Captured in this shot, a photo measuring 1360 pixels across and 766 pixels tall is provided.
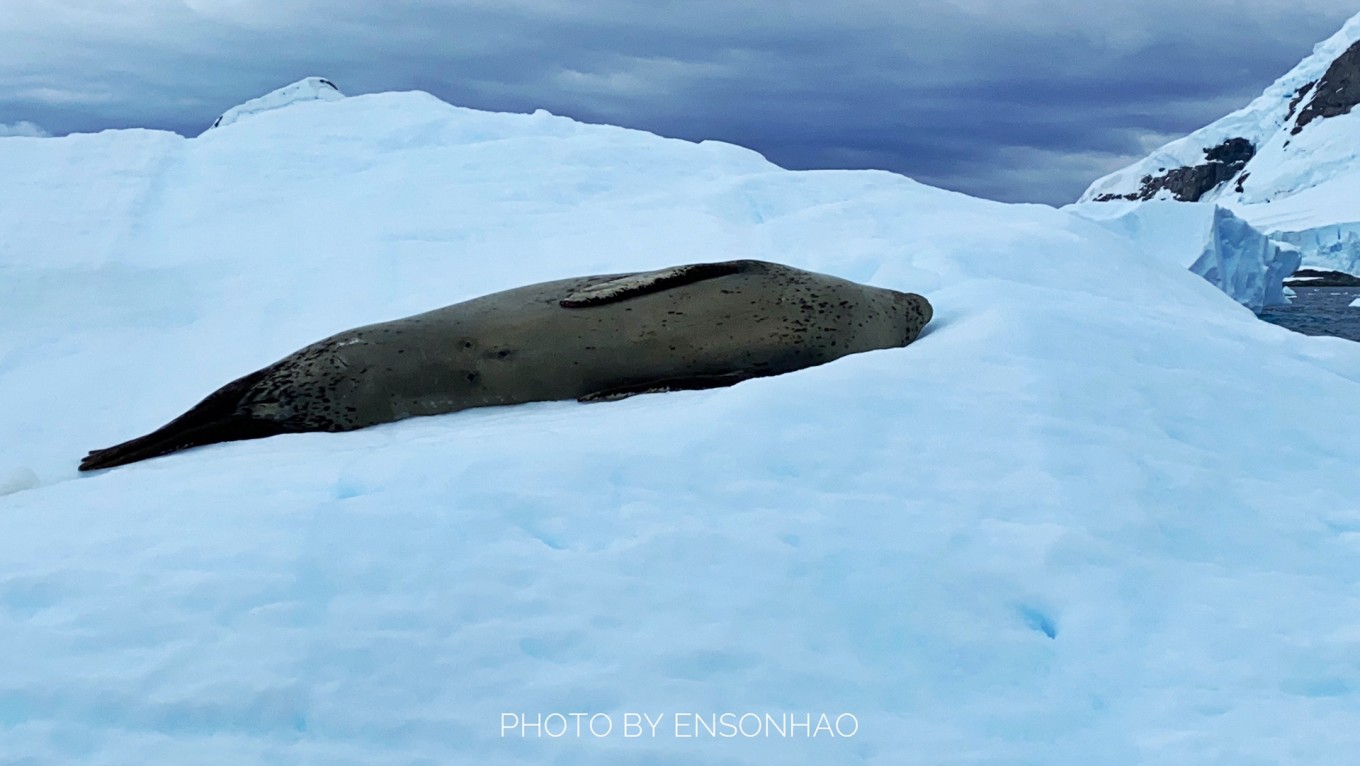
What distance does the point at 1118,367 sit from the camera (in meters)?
3.39

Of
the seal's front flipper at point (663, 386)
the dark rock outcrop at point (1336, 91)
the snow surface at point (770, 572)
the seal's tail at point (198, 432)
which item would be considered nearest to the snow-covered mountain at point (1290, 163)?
the dark rock outcrop at point (1336, 91)

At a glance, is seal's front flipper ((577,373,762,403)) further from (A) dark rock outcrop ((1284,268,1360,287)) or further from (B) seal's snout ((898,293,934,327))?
(A) dark rock outcrop ((1284,268,1360,287))

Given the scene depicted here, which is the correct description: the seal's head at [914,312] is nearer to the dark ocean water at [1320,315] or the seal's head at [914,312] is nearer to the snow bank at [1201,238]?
the dark ocean water at [1320,315]

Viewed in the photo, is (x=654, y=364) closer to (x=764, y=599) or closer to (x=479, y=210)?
(x=764, y=599)

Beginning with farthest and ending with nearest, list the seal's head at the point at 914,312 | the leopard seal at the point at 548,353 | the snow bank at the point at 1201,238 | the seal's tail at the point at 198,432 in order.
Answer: the snow bank at the point at 1201,238 < the seal's head at the point at 914,312 < the leopard seal at the point at 548,353 < the seal's tail at the point at 198,432

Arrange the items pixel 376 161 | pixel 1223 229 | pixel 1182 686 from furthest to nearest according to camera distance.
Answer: pixel 1223 229
pixel 376 161
pixel 1182 686

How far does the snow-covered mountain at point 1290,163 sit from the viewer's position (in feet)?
152

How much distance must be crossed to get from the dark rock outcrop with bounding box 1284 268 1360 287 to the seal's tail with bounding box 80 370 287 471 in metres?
42.4

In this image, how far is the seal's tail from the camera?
383cm

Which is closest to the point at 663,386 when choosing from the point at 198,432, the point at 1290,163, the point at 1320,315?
the point at 198,432

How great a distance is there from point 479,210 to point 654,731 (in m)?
6.75

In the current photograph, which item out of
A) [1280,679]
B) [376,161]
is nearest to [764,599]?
[1280,679]

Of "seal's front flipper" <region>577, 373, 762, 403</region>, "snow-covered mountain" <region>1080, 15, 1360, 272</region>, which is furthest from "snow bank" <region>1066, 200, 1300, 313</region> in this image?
"snow-covered mountain" <region>1080, 15, 1360, 272</region>

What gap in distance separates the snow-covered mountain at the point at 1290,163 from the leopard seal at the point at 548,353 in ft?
126
